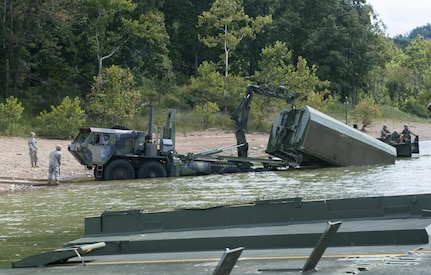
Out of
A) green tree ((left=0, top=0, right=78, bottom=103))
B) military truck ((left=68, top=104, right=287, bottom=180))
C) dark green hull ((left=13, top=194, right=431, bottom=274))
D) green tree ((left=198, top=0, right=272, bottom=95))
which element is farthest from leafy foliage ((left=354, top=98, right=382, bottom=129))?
dark green hull ((left=13, top=194, right=431, bottom=274))

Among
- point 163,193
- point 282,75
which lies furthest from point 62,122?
point 282,75

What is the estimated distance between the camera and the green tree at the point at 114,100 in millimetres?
43250

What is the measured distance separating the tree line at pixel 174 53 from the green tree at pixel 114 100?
A: 0.07 metres

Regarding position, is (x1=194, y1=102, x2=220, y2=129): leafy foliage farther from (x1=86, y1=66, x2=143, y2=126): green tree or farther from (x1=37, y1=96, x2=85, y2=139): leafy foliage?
(x1=37, y1=96, x2=85, y2=139): leafy foliage

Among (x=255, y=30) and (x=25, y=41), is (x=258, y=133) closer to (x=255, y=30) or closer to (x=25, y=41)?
(x=255, y=30)

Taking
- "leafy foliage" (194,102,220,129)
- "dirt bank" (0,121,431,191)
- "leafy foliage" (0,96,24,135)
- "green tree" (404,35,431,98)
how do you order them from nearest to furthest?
1. "dirt bank" (0,121,431,191)
2. "leafy foliage" (0,96,24,135)
3. "leafy foliage" (194,102,220,129)
4. "green tree" (404,35,431,98)

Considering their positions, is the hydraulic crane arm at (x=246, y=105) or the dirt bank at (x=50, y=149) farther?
the hydraulic crane arm at (x=246, y=105)

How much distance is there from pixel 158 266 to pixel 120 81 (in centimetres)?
3788

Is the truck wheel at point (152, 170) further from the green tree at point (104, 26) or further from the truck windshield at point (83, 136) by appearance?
the green tree at point (104, 26)

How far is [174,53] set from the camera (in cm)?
6309

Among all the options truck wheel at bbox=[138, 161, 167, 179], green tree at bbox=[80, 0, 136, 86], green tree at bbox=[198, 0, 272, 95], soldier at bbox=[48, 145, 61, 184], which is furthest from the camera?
green tree at bbox=[198, 0, 272, 95]

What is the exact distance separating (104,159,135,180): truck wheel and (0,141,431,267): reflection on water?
0.71 meters

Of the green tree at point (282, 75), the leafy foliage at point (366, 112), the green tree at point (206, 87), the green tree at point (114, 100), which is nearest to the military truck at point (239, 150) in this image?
the green tree at point (114, 100)

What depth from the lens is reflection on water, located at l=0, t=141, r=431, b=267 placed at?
575 inches
